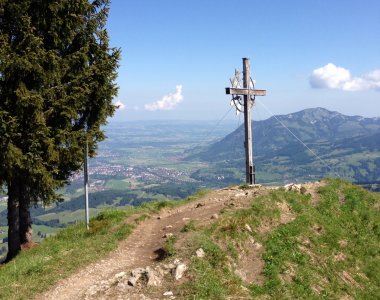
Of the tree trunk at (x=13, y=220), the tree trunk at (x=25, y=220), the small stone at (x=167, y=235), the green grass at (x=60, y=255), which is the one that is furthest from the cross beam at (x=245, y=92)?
the tree trunk at (x=13, y=220)

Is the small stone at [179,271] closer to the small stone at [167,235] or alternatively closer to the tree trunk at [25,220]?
the small stone at [167,235]

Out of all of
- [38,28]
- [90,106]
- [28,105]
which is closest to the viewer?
[28,105]

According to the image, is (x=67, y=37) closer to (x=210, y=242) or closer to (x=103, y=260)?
(x=103, y=260)

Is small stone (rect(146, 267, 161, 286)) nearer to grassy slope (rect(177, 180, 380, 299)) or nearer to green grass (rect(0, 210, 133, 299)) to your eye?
grassy slope (rect(177, 180, 380, 299))

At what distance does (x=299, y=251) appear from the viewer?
14484mm

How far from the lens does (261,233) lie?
49.3 ft

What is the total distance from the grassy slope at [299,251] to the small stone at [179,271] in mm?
281

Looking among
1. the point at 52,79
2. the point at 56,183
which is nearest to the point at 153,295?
the point at 56,183

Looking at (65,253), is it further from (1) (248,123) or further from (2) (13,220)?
(1) (248,123)

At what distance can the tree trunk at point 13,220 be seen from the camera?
16.9 meters

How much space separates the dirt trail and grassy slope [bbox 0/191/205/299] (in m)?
0.38

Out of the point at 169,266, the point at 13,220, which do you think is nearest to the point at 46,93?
the point at 13,220

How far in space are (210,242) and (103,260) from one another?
3.87m

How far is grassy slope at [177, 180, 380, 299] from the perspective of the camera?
1152cm
